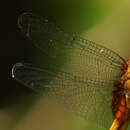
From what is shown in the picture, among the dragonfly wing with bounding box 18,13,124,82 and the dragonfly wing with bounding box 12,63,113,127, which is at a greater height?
the dragonfly wing with bounding box 18,13,124,82

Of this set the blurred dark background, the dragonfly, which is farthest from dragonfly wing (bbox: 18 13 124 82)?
the blurred dark background

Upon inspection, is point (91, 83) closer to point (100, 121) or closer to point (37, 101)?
point (100, 121)

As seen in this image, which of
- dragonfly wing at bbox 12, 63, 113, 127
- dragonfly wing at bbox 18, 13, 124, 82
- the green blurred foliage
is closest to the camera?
dragonfly wing at bbox 12, 63, 113, 127

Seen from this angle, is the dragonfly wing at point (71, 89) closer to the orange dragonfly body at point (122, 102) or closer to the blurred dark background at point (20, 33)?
the orange dragonfly body at point (122, 102)

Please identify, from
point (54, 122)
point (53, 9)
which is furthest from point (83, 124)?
point (53, 9)

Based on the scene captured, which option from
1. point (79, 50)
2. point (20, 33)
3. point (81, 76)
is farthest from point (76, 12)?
point (81, 76)

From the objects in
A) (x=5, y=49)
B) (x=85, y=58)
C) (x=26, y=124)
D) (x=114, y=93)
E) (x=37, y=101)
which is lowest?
(x=26, y=124)

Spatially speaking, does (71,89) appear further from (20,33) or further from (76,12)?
(20,33)

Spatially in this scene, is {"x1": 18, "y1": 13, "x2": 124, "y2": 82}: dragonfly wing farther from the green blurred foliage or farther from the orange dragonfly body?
the green blurred foliage
